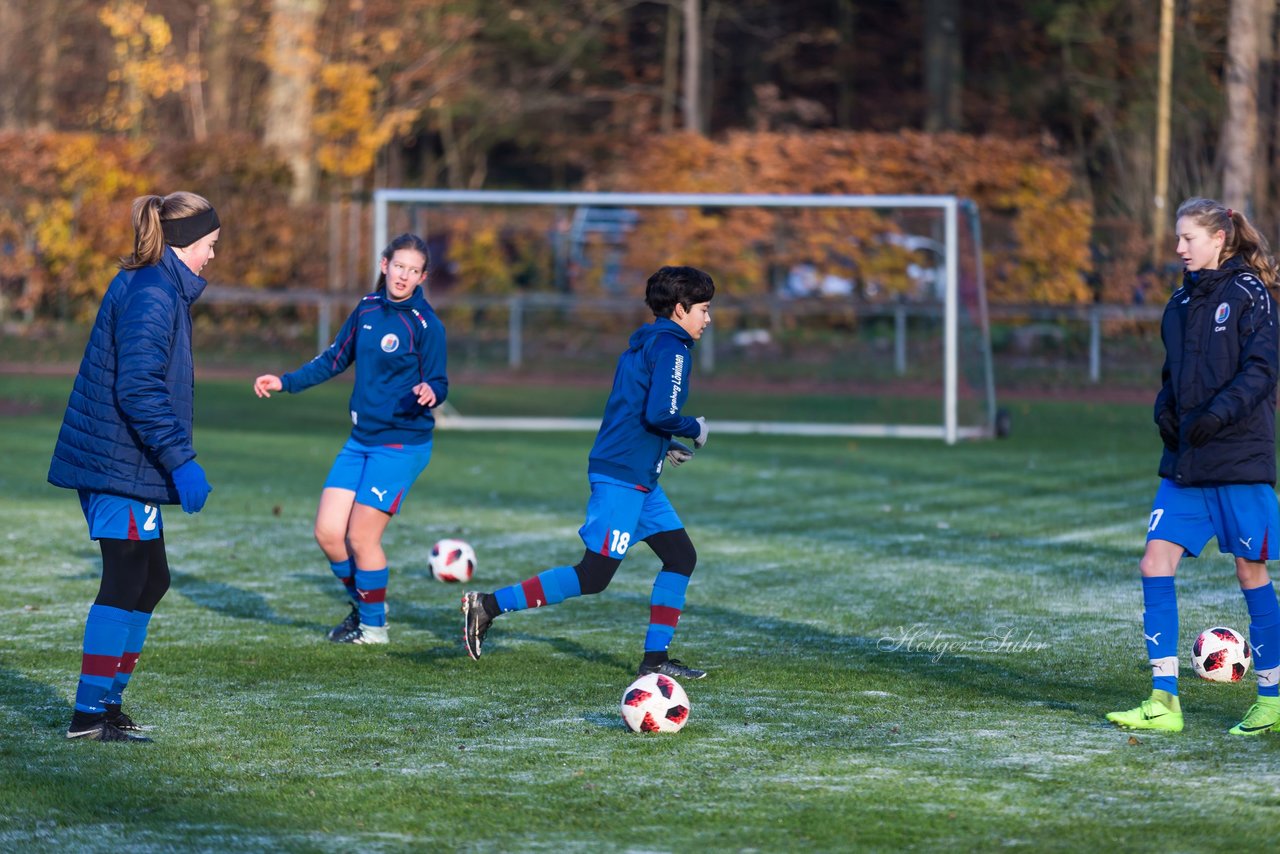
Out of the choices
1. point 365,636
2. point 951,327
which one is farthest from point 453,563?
point 951,327

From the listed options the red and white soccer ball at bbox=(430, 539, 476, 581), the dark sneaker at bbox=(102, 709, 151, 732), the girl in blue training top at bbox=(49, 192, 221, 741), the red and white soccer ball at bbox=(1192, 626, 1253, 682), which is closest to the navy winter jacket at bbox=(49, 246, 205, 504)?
the girl in blue training top at bbox=(49, 192, 221, 741)

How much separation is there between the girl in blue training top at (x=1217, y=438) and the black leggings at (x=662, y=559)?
1.72 m

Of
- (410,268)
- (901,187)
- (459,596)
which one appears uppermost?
(901,187)

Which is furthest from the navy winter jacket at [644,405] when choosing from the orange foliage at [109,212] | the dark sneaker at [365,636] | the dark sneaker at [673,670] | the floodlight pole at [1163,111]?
the orange foliage at [109,212]

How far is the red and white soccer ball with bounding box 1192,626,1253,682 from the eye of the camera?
6.73 metres

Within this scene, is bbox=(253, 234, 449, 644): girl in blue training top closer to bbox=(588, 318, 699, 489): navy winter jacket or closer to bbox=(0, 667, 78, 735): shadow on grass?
bbox=(588, 318, 699, 489): navy winter jacket

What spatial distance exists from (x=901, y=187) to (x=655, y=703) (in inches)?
898

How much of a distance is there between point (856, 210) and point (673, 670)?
729 inches

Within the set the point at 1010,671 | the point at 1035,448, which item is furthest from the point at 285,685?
the point at 1035,448

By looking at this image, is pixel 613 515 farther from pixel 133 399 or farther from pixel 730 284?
pixel 730 284

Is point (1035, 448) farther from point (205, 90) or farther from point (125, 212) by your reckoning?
point (205, 90)

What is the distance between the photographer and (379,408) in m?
7.54

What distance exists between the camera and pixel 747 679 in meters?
6.88

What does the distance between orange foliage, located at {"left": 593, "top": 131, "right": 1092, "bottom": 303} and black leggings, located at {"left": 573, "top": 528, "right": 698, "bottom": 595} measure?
18056mm
